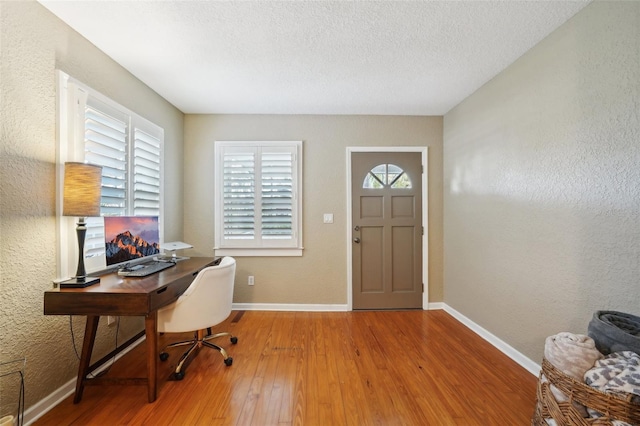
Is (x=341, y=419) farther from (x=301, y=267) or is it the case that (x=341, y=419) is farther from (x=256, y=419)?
(x=301, y=267)

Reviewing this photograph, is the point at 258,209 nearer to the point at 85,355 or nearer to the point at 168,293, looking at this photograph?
the point at 168,293

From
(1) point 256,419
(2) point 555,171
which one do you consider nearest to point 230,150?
(1) point 256,419

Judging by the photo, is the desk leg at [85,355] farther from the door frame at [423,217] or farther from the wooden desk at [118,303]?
the door frame at [423,217]

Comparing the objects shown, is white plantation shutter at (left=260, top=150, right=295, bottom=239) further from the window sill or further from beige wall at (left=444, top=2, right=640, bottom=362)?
beige wall at (left=444, top=2, right=640, bottom=362)

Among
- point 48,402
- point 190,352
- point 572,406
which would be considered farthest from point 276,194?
point 572,406

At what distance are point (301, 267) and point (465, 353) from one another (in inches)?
76.7

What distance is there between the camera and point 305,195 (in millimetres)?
3314

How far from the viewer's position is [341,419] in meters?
1.55

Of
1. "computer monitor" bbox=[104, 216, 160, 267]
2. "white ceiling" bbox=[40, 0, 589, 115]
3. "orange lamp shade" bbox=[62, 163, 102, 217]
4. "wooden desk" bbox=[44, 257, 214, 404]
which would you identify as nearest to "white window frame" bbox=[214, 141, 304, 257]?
"white ceiling" bbox=[40, 0, 589, 115]

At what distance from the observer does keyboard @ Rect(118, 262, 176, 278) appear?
6.37 feet

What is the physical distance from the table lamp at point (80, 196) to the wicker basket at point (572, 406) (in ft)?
8.89

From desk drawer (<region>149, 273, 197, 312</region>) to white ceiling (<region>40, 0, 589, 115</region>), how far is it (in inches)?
71.8

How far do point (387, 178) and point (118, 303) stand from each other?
9.71ft

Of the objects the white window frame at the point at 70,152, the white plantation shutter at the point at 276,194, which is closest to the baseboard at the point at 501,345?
the white plantation shutter at the point at 276,194
